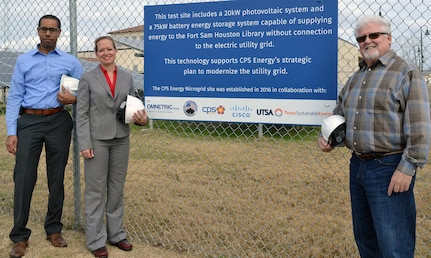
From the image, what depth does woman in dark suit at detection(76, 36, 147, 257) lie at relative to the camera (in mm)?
3484

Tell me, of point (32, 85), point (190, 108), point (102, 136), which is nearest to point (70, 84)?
point (32, 85)

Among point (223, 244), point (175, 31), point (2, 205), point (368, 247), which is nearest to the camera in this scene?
point (368, 247)

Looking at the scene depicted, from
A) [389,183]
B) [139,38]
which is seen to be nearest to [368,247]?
[389,183]

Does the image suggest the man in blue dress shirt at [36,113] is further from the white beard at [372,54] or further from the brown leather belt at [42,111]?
the white beard at [372,54]

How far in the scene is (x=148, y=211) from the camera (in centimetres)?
492

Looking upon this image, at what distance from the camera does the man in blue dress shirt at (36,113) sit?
11.9 feet

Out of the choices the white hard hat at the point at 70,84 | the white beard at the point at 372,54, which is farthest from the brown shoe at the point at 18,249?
the white beard at the point at 372,54

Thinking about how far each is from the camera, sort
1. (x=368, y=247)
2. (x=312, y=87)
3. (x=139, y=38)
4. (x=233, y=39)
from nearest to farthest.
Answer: (x=368, y=247), (x=312, y=87), (x=233, y=39), (x=139, y=38)

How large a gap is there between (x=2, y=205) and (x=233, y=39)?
3.48 m

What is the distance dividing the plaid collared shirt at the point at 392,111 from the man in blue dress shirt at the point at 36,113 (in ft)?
7.61

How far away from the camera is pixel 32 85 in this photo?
365 cm

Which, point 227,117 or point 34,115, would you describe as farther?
point 34,115

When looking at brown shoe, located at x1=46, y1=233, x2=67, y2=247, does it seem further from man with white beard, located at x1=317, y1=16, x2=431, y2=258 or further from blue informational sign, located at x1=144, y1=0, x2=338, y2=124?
man with white beard, located at x1=317, y1=16, x2=431, y2=258

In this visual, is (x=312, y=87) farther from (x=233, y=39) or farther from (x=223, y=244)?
(x=223, y=244)
